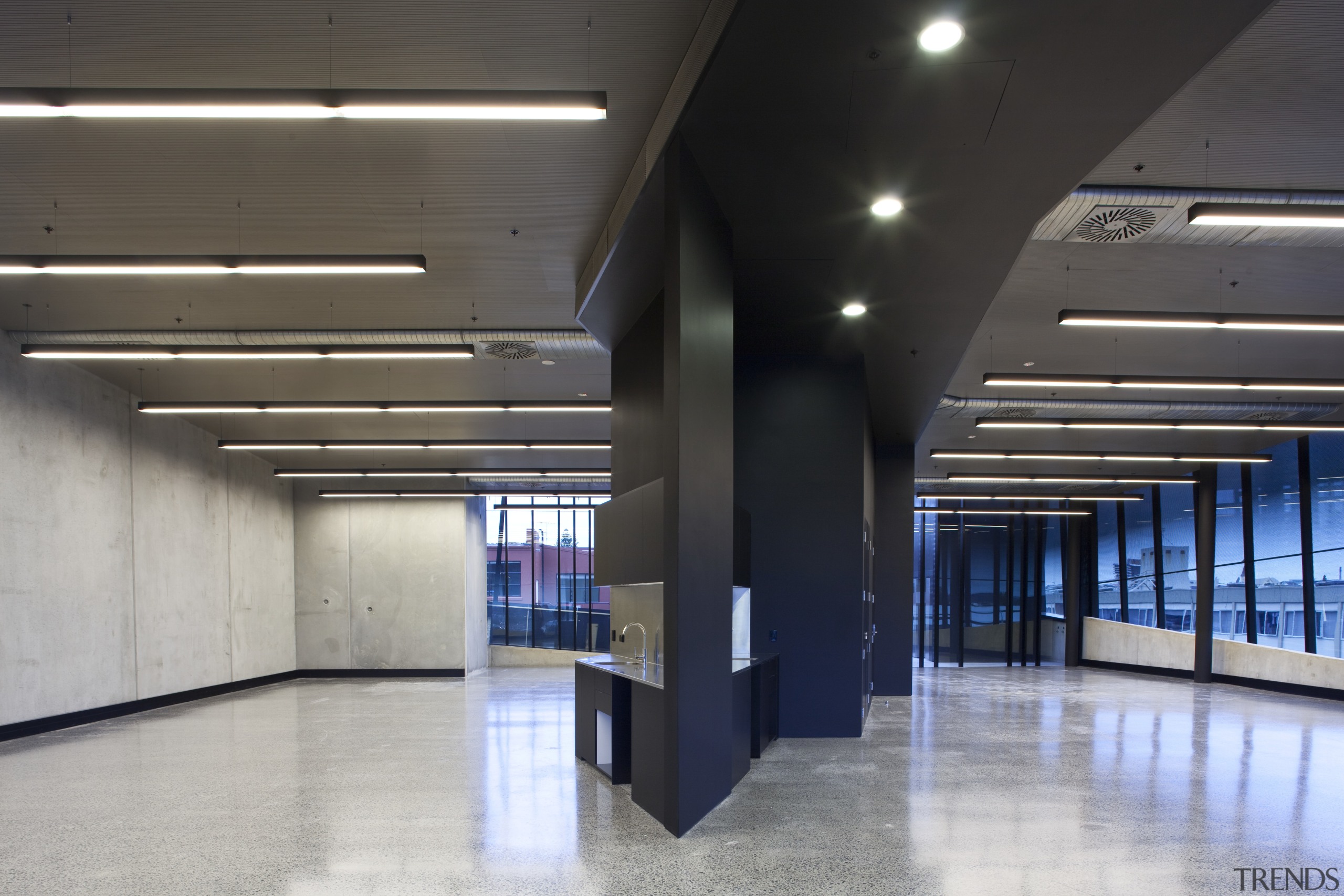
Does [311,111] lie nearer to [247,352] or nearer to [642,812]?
[642,812]

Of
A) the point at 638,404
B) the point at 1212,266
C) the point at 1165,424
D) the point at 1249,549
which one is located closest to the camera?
the point at 638,404

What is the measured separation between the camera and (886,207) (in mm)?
5984

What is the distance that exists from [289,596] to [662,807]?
15.6 metres

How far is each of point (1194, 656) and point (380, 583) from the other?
17.6m

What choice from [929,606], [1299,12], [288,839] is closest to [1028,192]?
[1299,12]

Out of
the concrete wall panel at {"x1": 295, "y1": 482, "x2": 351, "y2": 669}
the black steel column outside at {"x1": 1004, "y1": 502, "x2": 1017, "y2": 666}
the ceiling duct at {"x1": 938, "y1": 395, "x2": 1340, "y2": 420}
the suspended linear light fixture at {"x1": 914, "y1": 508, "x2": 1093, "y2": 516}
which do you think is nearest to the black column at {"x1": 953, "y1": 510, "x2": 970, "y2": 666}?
the suspended linear light fixture at {"x1": 914, "y1": 508, "x2": 1093, "y2": 516}

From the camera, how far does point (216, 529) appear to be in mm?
15820

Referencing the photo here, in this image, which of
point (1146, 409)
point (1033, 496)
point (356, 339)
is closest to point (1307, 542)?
point (1146, 409)

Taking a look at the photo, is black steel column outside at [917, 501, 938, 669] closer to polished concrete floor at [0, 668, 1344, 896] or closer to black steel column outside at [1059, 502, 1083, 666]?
black steel column outside at [1059, 502, 1083, 666]

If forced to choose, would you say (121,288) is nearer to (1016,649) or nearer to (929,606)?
(929,606)

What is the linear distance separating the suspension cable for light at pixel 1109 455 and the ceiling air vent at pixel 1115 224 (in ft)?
27.3

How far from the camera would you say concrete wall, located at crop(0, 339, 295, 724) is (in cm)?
1052

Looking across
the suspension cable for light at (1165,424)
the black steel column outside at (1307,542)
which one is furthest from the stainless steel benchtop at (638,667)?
the black steel column outside at (1307,542)

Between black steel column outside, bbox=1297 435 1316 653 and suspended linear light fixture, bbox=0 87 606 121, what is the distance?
16176mm
